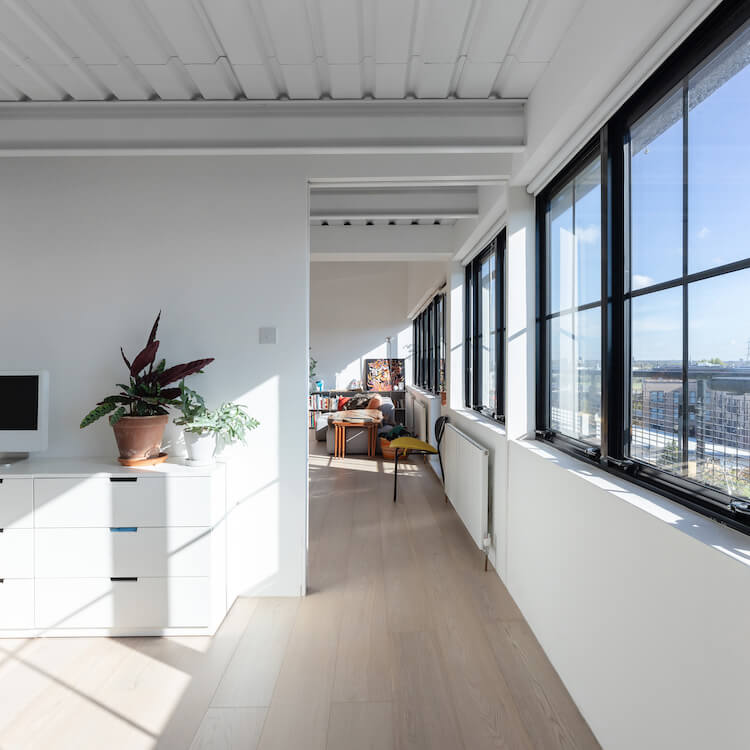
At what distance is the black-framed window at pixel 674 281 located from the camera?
1483 millimetres

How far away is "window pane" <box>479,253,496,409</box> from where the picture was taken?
14.5 ft

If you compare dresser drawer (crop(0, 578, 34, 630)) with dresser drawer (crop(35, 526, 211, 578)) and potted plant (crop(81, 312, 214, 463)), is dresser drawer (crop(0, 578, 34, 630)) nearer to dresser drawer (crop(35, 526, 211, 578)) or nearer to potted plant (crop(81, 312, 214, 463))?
dresser drawer (crop(35, 526, 211, 578))

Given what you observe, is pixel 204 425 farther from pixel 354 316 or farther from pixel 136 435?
pixel 354 316

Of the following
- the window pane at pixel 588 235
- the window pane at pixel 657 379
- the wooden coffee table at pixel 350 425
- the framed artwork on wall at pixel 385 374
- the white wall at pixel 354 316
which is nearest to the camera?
the window pane at pixel 657 379

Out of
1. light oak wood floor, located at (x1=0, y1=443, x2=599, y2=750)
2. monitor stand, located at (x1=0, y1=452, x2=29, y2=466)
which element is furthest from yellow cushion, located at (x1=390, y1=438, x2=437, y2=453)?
monitor stand, located at (x1=0, y1=452, x2=29, y2=466)

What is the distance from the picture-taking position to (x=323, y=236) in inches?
198

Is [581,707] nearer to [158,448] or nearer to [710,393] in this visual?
[710,393]

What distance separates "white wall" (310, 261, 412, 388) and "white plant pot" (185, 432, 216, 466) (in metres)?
8.40

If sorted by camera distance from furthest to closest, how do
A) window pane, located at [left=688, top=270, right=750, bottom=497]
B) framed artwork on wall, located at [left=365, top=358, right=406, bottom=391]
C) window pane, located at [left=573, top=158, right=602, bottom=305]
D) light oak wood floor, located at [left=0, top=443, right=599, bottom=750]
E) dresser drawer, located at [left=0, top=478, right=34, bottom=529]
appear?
framed artwork on wall, located at [left=365, top=358, right=406, bottom=391] → dresser drawer, located at [left=0, top=478, right=34, bottom=529] → window pane, located at [left=573, top=158, right=602, bottom=305] → light oak wood floor, located at [left=0, top=443, right=599, bottom=750] → window pane, located at [left=688, top=270, right=750, bottom=497]

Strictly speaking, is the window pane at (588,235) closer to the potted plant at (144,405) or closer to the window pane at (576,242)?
the window pane at (576,242)

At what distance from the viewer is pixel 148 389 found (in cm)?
293

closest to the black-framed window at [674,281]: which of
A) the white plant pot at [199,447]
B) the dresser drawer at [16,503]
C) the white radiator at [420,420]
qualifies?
the white plant pot at [199,447]

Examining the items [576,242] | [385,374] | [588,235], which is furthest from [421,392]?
[588,235]

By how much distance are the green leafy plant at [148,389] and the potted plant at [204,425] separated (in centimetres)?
8
